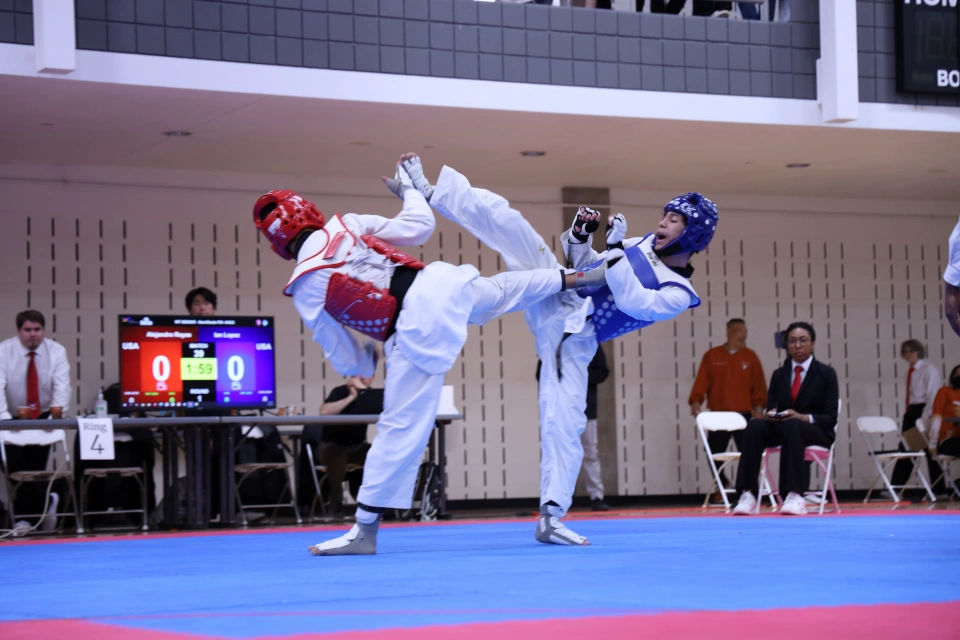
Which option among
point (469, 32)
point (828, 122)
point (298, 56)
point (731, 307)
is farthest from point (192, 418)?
point (731, 307)

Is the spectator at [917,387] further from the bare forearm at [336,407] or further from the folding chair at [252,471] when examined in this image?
the folding chair at [252,471]

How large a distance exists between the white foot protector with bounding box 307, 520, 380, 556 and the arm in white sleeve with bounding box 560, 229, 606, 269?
4.55 ft

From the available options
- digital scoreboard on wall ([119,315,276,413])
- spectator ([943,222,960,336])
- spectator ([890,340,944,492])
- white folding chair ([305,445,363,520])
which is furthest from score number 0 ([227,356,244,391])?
spectator ([890,340,944,492])

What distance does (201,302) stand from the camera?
8.92 metres

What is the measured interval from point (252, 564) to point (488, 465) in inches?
301

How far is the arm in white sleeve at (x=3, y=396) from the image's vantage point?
816 cm

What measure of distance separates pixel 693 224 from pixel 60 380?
5.43 metres

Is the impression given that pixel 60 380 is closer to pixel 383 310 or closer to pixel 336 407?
pixel 336 407

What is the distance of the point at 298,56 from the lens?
8.45 meters

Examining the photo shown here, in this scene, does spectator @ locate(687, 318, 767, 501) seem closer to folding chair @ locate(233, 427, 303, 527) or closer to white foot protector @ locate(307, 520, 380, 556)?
folding chair @ locate(233, 427, 303, 527)

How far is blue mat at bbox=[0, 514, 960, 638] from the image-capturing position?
2.86m

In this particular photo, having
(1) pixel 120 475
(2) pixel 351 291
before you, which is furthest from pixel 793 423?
(1) pixel 120 475

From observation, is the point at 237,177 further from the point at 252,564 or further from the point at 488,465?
the point at 252,564

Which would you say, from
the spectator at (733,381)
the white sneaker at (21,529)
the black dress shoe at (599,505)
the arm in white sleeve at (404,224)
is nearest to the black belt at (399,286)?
the arm in white sleeve at (404,224)
